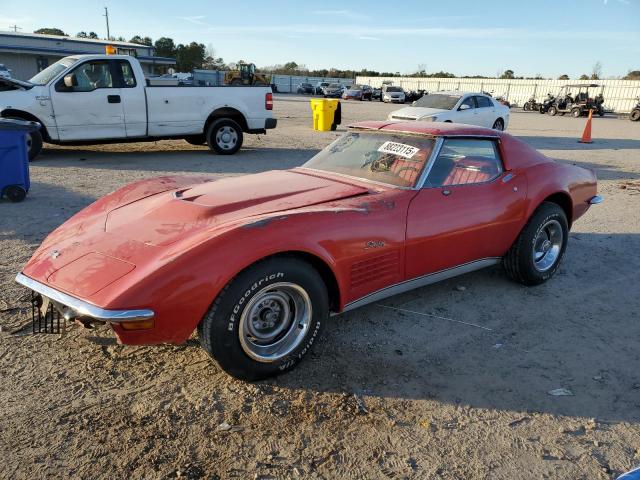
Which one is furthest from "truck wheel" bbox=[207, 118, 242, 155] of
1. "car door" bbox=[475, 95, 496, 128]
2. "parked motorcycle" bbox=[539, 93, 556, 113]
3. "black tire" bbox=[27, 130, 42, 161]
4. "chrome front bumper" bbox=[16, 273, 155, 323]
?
"parked motorcycle" bbox=[539, 93, 556, 113]

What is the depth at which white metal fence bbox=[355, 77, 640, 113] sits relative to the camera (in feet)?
142

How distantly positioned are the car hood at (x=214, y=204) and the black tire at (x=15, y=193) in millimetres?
3839

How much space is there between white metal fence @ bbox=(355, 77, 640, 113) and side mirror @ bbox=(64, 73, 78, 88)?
4390 centimetres

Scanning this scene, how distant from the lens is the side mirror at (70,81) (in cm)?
946

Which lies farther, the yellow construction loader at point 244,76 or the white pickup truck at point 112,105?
the yellow construction loader at point 244,76

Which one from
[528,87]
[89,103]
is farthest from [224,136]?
[528,87]

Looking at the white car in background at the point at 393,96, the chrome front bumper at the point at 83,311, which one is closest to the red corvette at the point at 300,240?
the chrome front bumper at the point at 83,311

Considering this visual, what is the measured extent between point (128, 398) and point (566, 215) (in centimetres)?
416

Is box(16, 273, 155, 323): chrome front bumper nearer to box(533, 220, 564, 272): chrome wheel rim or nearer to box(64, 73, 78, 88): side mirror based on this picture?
box(533, 220, 564, 272): chrome wheel rim

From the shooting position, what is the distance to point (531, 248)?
433 cm

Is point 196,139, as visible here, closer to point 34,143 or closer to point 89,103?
point 89,103

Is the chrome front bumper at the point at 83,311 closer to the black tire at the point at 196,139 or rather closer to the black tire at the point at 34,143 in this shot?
the black tire at the point at 34,143

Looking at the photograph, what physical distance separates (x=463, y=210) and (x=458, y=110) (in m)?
11.4

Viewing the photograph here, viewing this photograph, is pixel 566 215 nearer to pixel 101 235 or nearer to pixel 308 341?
pixel 308 341
